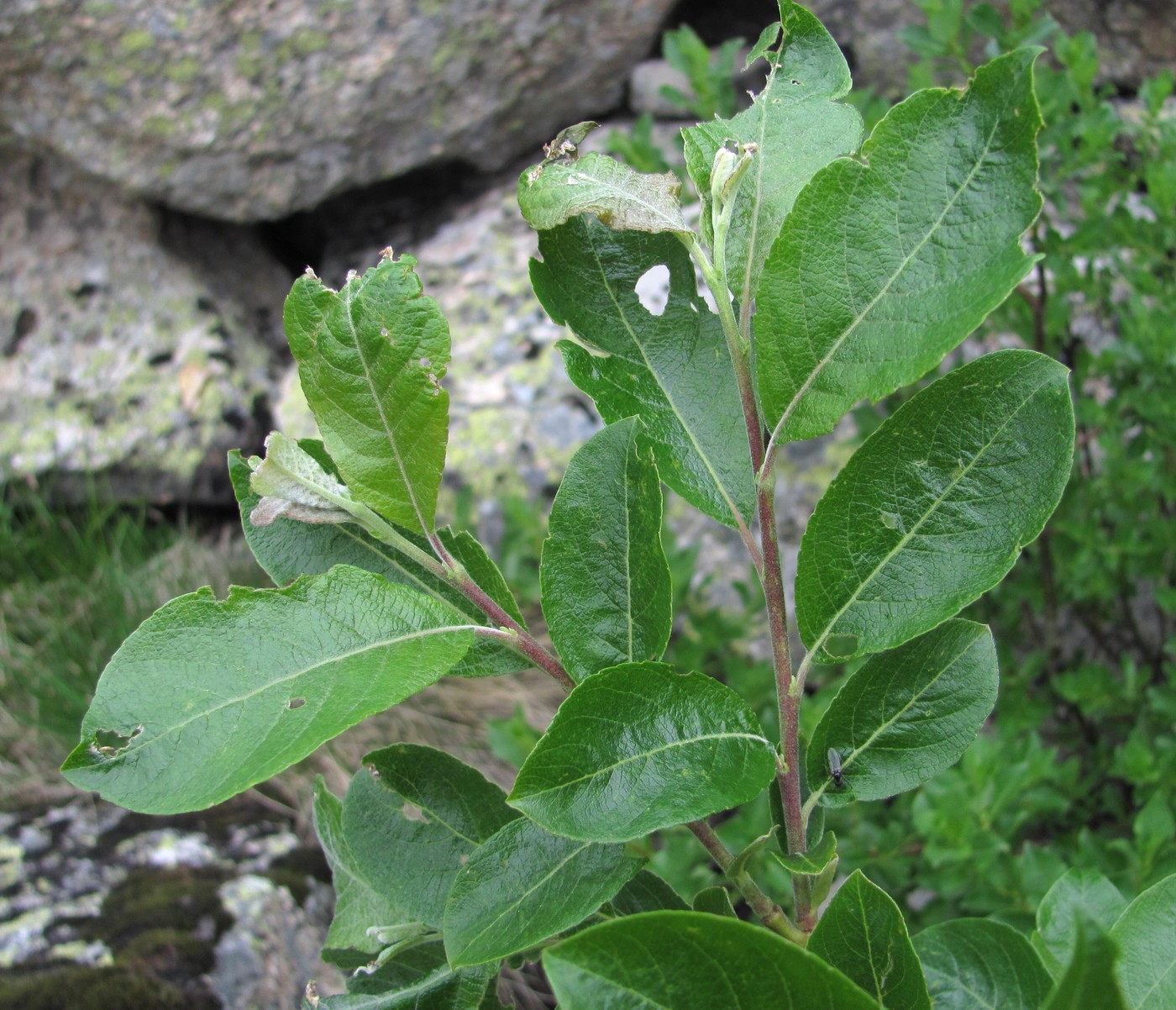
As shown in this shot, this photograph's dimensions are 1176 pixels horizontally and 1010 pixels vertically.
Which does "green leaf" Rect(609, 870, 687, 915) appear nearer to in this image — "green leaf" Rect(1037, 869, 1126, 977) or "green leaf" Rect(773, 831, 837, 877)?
"green leaf" Rect(773, 831, 837, 877)

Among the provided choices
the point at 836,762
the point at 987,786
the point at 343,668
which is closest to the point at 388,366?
the point at 343,668

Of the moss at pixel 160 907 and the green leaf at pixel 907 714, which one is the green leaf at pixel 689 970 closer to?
the green leaf at pixel 907 714

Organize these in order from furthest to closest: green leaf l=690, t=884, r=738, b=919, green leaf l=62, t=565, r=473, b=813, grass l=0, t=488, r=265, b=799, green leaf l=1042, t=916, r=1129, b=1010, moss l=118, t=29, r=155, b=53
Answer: moss l=118, t=29, r=155, b=53 < grass l=0, t=488, r=265, b=799 < green leaf l=690, t=884, r=738, b=919 < green leaf l=62, t=565, r=473, b=813 < green leaf l=1042, t=916, r=1129, b=1010

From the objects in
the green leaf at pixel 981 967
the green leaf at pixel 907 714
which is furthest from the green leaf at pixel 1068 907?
the green leaf at pixel 907 714

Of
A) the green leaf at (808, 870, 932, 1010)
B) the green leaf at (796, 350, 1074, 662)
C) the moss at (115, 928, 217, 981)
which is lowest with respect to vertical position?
the moss at (115, 928, 217, 981)

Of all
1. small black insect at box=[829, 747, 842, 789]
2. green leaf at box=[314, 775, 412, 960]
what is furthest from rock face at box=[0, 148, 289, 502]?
small black insect at box=[829, 747, 842, 789]

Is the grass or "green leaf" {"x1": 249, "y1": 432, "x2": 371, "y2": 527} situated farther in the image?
the grass

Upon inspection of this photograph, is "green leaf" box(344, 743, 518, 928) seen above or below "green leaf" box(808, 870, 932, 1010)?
above

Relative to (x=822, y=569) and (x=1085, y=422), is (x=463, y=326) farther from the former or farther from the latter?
(x=822, y=569)
